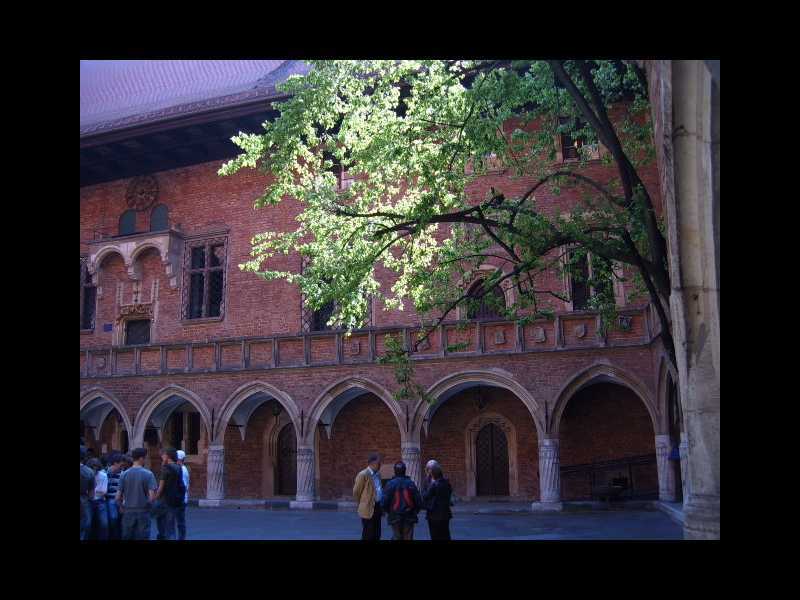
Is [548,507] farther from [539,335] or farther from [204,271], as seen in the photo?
[204,271]

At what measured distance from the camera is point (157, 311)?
74.1 feet

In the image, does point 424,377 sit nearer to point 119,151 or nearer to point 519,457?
point 519,457

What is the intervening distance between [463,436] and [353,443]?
9.14 ft

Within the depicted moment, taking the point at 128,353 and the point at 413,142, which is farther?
the point at 128,353

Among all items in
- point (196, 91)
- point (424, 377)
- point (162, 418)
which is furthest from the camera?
point (196, 91)

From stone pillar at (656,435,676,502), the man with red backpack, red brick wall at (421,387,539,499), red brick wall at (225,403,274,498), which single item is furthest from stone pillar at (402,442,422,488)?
the man with red backpack

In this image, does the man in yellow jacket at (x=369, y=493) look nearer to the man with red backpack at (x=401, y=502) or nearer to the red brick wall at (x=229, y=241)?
the man with red backpack at (x=401, y=502)

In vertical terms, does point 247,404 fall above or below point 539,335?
below

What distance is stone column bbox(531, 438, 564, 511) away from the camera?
16406 mm

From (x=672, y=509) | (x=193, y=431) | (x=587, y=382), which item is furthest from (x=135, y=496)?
(x=193, y=431)

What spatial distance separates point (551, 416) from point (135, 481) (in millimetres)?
10048

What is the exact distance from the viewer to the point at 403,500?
845 centimetres

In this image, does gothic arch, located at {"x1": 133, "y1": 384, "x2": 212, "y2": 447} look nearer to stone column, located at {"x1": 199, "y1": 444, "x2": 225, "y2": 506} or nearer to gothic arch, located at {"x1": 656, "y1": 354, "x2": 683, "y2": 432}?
stone column, located at {"x1": 199, "y1": 444, "x2": 225, "y2": 506}
